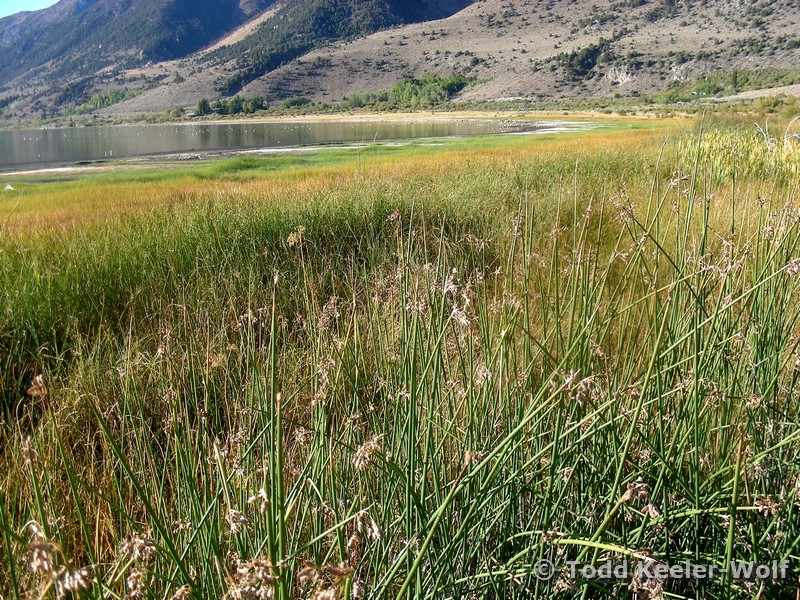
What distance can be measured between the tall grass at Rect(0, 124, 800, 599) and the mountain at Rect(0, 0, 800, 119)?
153 feet

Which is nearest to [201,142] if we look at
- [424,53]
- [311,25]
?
[424,53]

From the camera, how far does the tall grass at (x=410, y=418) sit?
977 millimetres

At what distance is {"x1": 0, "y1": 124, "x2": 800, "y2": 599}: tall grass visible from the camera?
38.5 inches

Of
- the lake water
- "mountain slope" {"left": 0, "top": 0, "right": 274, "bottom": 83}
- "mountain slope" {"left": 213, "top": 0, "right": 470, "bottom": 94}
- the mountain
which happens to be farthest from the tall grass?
"mountain slope" {"left": 0, "top": 0, "right": 274, "bottom": 83}

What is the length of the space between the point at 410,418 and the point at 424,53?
101 meters

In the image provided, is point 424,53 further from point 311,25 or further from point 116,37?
point 116,37

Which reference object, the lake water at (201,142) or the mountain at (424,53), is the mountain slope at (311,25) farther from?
the lake water at (201,142)

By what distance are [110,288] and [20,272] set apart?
0.53 m

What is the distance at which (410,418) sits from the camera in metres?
0.95

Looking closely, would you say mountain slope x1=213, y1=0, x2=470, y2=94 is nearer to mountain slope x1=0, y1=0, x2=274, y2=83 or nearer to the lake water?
mountain slope x1=0, y1=0, x2=274, y2=83

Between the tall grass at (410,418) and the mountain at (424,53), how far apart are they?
46.5 meters

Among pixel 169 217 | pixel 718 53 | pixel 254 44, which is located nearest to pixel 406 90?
pixel 718 53

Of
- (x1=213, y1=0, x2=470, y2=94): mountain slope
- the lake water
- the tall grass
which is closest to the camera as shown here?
the tall grass

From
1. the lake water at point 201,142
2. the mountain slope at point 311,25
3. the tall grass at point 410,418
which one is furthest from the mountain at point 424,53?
the tall grass at point 410,418
